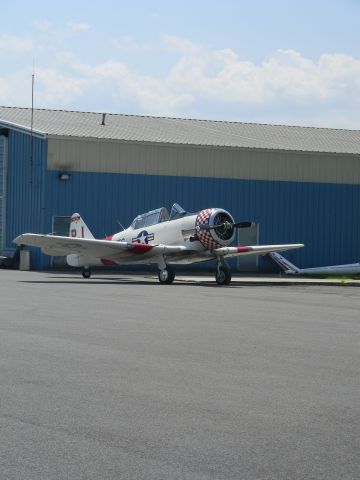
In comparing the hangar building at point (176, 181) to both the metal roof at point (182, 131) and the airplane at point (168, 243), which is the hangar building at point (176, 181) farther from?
the airplane at point (168, 243)

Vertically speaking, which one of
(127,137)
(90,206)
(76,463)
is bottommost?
(76,463)

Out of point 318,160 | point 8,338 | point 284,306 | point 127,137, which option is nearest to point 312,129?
point 318,160

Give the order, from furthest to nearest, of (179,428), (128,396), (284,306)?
(284,306)
(128,396)
(179,428)

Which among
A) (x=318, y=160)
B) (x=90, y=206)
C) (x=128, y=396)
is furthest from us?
(x=318, y=160)

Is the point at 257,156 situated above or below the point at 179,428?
above

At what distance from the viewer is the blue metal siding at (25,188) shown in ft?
119

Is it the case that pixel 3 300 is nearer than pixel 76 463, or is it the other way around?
pixel 76 463

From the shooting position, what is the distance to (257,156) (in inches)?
1499

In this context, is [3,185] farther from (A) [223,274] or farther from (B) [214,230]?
(A) [223,274]

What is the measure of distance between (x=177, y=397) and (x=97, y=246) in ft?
65.4

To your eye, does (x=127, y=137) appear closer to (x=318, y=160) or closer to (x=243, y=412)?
(x=318, y=160)

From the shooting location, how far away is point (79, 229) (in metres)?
31.1

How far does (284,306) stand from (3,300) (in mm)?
5250

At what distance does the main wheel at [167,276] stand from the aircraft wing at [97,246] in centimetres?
78
